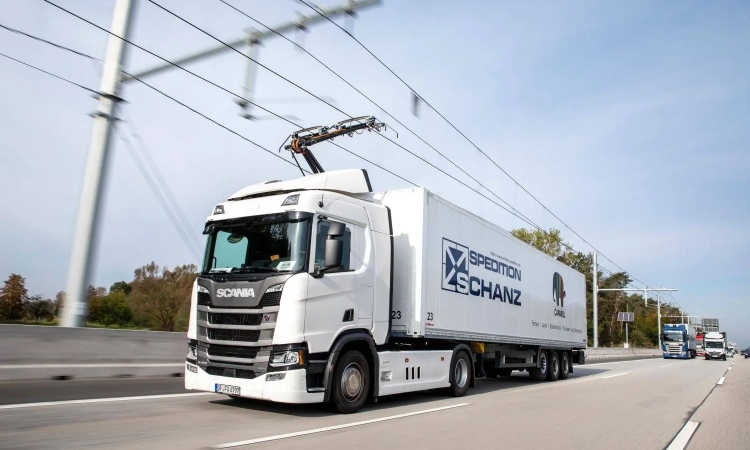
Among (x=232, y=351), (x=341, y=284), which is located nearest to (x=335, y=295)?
(x=341, y=284)

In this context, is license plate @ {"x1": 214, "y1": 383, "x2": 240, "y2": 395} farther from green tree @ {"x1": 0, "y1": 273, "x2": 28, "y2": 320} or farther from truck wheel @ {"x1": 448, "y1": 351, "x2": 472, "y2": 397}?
green tree @ {"x1": 0, "y1": 273, "x2": 28, "y2": 320}

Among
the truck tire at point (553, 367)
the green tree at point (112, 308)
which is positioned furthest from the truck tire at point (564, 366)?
the green tree at point (112, 308)

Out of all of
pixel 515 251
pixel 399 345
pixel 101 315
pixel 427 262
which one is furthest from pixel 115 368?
pixel 101 315

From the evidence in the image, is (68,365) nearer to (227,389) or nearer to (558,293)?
(227,389)

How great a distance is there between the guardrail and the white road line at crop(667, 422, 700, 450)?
919 centimetres

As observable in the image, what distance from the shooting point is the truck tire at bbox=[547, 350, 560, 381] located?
16328 mm

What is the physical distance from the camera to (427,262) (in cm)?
960

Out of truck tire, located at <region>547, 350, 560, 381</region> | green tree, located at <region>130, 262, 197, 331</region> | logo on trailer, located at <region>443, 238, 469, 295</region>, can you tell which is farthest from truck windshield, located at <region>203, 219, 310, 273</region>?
green tree, located at <region>130, 262, 197, 331</region>

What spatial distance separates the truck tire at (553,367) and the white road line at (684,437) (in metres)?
7.90

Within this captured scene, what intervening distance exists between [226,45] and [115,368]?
21.7 feet

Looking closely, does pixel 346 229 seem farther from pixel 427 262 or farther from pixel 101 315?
pixel 101 315

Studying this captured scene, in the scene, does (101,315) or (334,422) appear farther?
(101,315)

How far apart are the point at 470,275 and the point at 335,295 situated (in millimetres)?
4529

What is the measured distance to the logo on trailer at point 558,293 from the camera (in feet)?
54.9
